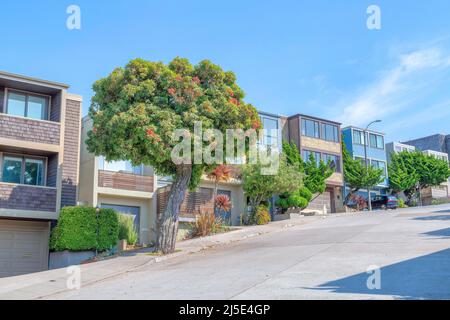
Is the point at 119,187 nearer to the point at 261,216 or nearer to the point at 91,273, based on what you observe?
the point at 261,216

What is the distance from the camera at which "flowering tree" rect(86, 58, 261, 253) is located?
18375 millimetres

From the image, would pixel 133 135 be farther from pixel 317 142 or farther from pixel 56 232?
pixel 317 142

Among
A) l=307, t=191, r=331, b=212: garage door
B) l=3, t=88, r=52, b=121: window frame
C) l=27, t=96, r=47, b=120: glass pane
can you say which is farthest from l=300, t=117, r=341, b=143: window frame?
l=27, t=96, r=47, b=120: glass pane

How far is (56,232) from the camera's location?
22.2m

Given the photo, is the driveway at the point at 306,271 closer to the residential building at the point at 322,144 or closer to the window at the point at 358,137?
the residential building at the point at 322,144

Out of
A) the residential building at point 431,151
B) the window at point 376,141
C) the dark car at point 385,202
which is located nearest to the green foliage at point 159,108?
the dark car at point 385,202

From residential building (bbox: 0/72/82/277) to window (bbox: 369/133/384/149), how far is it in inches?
1407

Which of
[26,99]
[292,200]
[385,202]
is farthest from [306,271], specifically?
[385,202]

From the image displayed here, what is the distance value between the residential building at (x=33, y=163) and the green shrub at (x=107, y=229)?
6.28 ft

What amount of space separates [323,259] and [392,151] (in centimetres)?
4617

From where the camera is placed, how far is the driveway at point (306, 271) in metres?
10.9

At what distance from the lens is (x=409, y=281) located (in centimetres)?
1149

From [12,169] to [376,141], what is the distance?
3923 centimetres
